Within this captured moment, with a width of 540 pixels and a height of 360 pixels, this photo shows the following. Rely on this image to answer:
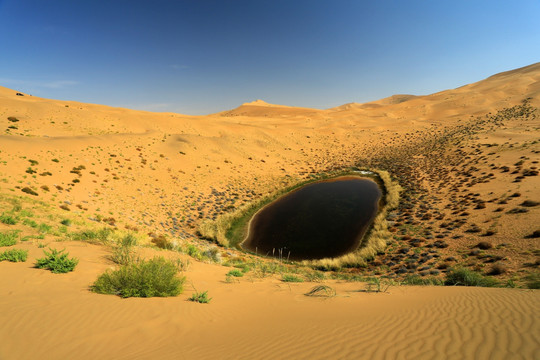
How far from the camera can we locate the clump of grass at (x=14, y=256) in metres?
6.80

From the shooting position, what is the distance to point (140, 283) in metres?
5.84

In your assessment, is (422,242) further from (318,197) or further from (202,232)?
(202,232)

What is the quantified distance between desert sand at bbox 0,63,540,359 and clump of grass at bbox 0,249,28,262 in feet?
0.92

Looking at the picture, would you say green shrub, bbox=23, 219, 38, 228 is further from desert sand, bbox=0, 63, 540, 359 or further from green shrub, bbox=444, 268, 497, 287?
green shrub, bbox=444, 268, 497, 287

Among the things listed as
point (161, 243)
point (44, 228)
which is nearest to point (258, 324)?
point (161, 243)

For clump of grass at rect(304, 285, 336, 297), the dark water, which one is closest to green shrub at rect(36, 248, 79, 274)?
clump of grass at rect(304, 285, 336, 297)

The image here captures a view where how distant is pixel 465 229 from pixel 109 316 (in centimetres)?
1781

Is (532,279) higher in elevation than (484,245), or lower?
higher

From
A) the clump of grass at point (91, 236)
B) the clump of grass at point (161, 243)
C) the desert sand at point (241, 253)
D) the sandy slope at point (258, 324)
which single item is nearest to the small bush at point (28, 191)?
the desert sand at point (241, 253)

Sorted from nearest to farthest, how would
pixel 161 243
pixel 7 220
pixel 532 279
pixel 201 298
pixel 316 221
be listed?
pixel 201 298, pixel 532 279, pixel 7 220, pixel 161 243, pixel 316 221

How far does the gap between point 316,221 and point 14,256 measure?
17.9 meters

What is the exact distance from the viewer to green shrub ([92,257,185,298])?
5.65 m

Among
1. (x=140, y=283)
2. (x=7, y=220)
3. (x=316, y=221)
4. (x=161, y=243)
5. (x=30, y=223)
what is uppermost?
(x=7, y=220)

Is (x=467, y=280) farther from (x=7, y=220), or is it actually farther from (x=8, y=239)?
(x=7, y=220)
